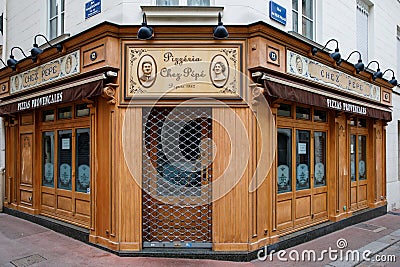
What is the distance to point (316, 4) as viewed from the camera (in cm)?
774

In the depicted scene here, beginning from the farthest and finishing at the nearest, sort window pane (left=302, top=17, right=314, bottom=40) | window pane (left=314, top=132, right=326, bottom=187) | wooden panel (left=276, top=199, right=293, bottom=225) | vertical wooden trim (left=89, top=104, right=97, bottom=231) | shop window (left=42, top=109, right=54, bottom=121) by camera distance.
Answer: shop window (left=42, top=109, right=54, bottom=121) → window pane (left=314, top=132, right=326, bottom=187) → window pane (left=302, top=17, right=314, bottom=40) → wooden panel (left=276, top=199, right=293, bottom=225) → vertical wooden trim (left=89, top=104, right=97, bottom=231)

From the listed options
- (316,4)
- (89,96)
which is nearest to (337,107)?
(316,4)

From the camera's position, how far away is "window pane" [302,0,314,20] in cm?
753

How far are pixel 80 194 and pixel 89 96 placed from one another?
2.10 metres

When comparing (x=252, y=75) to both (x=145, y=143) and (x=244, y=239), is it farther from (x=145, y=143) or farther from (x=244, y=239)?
(x=244, y=239)

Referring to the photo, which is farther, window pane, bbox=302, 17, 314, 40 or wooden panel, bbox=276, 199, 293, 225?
window pane, bbox=302, 17, 314, 40

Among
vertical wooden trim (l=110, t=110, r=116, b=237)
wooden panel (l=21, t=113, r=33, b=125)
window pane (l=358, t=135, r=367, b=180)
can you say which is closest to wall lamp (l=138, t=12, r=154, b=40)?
vertical wooden trim (l=110, t=110, r=116, b=237)

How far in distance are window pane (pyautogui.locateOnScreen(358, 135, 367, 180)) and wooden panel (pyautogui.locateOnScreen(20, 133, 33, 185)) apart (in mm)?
8115

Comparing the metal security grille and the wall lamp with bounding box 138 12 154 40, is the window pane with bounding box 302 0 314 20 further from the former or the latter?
the wall lamp with bounding box 138 12 154 40

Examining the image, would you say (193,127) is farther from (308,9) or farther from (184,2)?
Answer: (308,9)

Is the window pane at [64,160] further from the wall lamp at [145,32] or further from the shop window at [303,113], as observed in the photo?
the shop window at [303,113]

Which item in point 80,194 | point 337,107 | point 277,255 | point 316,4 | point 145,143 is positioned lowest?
point 277,255

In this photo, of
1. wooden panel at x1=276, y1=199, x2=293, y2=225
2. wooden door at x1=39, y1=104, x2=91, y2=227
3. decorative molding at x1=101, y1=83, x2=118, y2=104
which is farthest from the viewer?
wooden door at x1=39, y1=104, x2=91, y2=227

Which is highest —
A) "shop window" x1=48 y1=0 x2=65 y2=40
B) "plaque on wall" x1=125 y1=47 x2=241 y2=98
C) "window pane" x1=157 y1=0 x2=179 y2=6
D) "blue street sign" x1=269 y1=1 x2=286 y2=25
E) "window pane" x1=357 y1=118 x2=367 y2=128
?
"shop window" x1=48 y1=0 x2=65 y2=40
